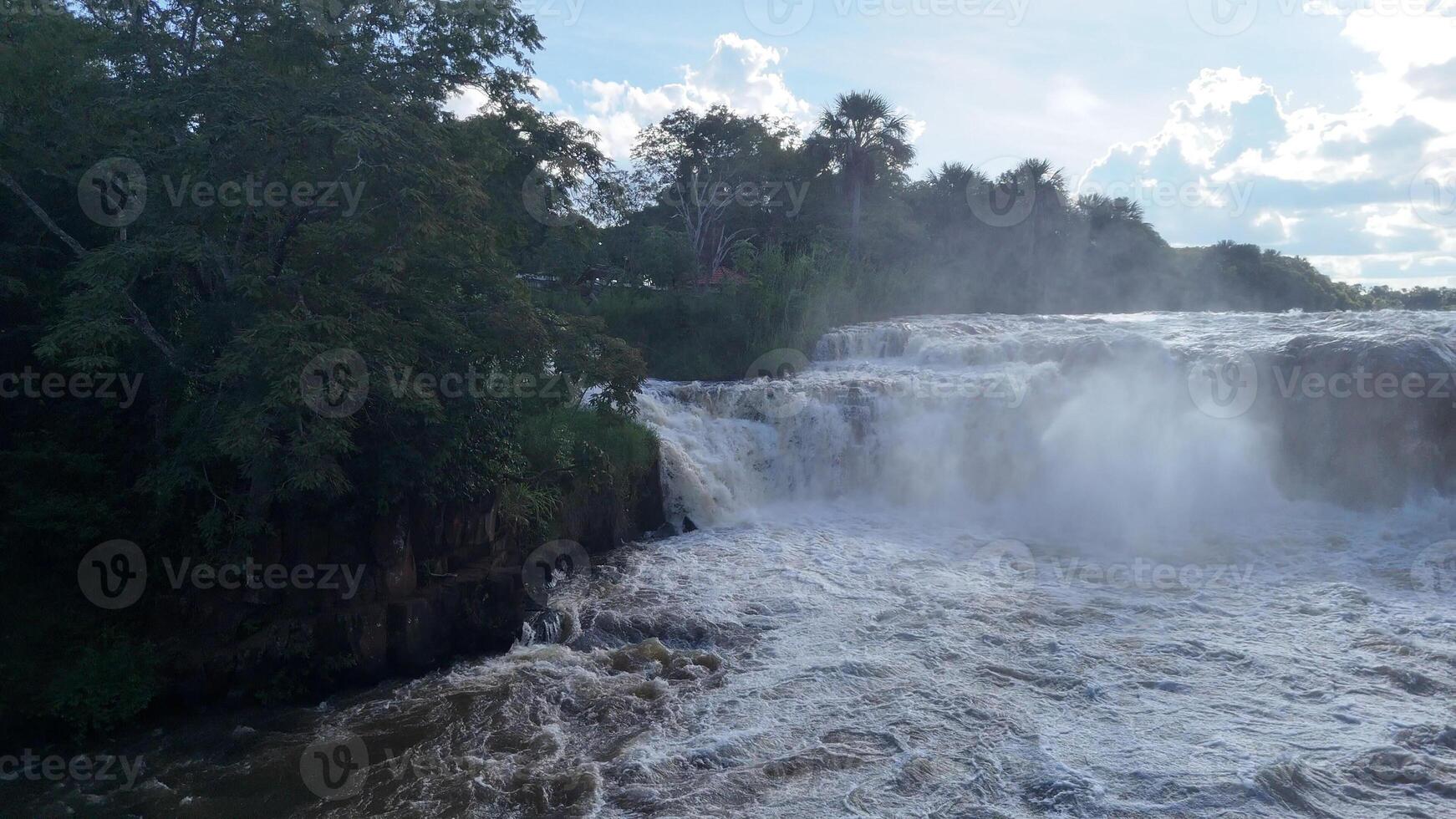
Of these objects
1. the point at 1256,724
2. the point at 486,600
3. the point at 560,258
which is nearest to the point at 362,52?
the point at 486,600

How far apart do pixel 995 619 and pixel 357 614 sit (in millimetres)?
A: 6452

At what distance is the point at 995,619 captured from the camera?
32.4ft

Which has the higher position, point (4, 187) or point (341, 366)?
point (4, 187)

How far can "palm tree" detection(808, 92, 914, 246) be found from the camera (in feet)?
103

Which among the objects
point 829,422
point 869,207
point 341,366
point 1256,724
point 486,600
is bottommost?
point 1256,724

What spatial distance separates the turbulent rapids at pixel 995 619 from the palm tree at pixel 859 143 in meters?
14.1

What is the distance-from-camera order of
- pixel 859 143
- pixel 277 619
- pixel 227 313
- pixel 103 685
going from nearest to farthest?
pixel 103 685 → pixel 227 313 → pixel 277 619 → pixel 859 143

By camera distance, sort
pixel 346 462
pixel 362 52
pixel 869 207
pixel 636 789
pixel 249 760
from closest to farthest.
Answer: pixel 636 789
pixel 249 760
pixel 346 462
pixel 362 52
pixel 869 207

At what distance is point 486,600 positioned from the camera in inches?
370

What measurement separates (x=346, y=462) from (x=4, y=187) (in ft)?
14.4

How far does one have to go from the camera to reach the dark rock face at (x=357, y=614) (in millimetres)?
7891

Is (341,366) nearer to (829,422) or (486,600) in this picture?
(486,600)

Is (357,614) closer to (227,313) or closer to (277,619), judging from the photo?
(277,619)

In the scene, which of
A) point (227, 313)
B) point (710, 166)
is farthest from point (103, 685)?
point (710, 166)
